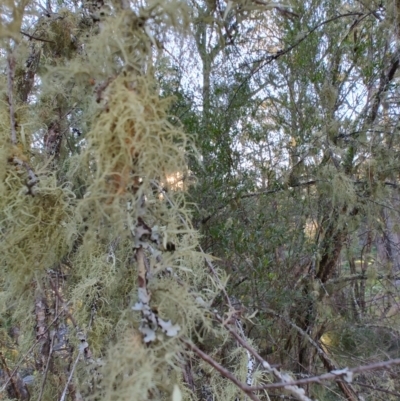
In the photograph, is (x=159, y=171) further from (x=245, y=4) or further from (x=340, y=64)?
(x=340, y=64)

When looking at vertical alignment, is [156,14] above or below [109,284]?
above

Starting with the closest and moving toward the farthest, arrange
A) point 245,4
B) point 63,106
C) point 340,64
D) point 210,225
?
point 245,4 → point 63,106 → point 210,225 → point 340,64

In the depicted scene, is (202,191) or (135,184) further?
(202,191)

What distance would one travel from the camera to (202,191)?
4.66 feet

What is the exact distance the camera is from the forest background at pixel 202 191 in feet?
1.15

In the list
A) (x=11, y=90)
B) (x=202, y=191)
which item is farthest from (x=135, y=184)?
(x=202, y=191)

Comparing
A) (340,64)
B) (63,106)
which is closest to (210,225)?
(63,106)

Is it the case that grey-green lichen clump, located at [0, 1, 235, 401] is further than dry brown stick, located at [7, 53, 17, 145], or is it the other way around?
dry brown stick, located at [7, 53, 17, 145]

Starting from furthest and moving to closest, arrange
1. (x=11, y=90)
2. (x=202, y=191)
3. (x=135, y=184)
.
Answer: (x=202, y=191), (x=11, y=90), (x=135, y=184)

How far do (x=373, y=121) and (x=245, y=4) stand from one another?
1.24m

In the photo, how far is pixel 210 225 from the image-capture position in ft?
4.79

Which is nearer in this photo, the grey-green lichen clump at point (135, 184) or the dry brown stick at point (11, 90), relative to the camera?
the grey-green lichen clump at point (135, 184)

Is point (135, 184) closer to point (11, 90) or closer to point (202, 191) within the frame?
point (11, 90)

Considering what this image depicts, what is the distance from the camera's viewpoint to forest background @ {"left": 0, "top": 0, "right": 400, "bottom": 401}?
13.8 inches
